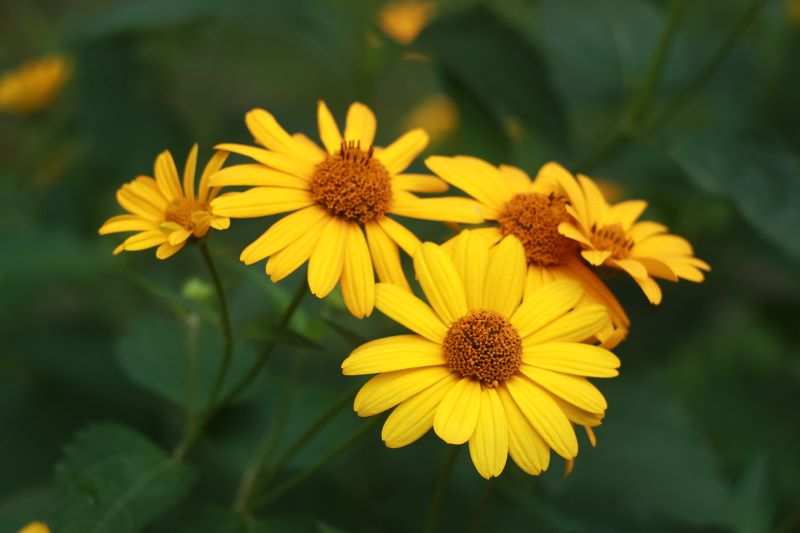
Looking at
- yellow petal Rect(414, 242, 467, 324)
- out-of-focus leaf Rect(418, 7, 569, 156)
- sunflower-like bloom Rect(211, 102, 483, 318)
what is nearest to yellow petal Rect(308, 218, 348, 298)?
sunflower-like bloom Rect(211, 102, 483, 318)

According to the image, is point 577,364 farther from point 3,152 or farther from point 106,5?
point 106,5

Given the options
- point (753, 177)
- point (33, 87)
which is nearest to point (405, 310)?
point (753, 177)

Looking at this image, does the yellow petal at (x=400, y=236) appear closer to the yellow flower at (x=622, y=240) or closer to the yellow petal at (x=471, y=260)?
the yellow petal at (x=471, y=260)

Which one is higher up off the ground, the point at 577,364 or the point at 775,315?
the point at 775,315

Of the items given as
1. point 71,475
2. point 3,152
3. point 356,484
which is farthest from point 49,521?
point 3,152

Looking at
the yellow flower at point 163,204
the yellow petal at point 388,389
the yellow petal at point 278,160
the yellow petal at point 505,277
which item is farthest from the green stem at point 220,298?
the yellow petal at point 505,277

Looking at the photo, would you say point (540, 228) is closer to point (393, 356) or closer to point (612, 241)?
point (612, 241)
